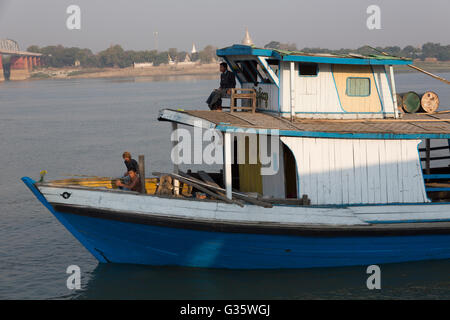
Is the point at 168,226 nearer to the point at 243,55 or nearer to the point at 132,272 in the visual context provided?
the point at 132,272

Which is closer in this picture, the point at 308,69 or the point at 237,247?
the point at 237,247

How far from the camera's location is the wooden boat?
12945mm

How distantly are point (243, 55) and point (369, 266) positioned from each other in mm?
5740

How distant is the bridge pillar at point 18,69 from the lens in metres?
190

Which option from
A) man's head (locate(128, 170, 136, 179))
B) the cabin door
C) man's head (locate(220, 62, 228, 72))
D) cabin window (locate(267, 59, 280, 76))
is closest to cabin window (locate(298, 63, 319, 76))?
cabin window (locate(267, 59, 280, 76))

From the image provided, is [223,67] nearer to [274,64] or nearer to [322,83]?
[274,64]

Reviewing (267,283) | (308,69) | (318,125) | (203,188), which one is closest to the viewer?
(203,188)

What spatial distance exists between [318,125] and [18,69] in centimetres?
19233

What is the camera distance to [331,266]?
14.0 metres

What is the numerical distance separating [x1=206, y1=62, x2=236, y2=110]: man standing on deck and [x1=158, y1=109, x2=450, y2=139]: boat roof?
852mm

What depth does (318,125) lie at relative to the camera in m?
13.7

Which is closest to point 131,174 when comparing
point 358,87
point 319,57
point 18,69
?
point 319,57
